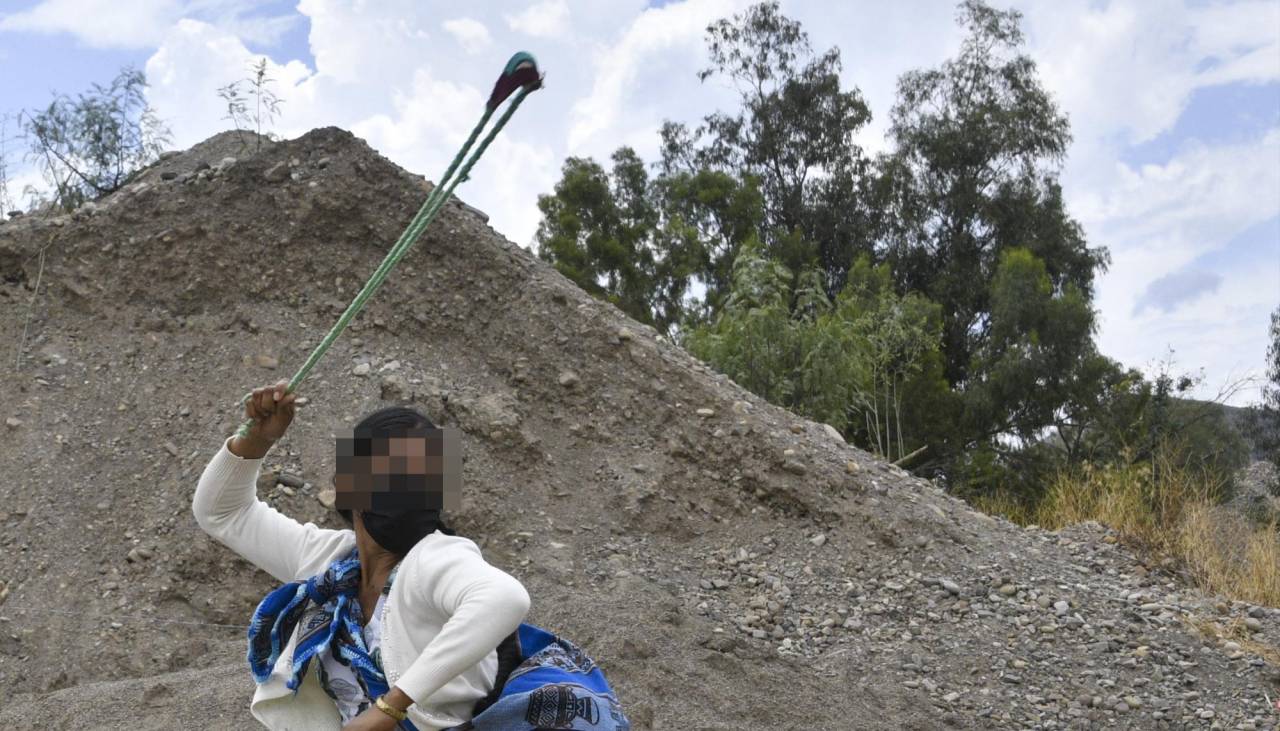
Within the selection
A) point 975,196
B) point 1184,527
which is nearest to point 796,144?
point 975,196

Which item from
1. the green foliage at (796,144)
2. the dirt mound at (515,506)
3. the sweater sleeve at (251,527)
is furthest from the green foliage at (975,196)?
the sweater sleeve at (251,527)

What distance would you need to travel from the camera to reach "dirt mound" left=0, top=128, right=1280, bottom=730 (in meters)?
5.01

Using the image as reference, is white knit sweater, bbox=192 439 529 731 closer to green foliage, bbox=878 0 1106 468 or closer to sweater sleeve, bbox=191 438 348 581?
sweater sleeve, bbox=191 438 348 581

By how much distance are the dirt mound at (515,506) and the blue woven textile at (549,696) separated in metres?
2.33

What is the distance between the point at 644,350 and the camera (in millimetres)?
6730

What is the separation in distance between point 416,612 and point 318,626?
28 centimetres

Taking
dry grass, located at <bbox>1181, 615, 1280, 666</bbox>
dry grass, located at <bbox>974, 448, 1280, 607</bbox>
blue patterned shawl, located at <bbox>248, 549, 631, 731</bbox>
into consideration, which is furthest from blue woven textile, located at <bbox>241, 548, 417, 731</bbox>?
dry grass, located at <bbox>974, 448, 1280, 607</bbox>

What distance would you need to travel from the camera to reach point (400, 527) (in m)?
2.16

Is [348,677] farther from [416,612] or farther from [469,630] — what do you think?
[469,630]

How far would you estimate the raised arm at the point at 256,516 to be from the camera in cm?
240

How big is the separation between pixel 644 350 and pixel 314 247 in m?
1.89

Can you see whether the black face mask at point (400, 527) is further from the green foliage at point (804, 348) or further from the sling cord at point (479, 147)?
the green foliage at point (804, 348)

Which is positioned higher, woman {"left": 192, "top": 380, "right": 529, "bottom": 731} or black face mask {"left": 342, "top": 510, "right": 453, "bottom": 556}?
black face mask {"left": 342, "top": 510, "right": 453, "bottom": 556}

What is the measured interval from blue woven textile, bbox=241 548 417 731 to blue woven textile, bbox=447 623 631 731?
0.20 metres
